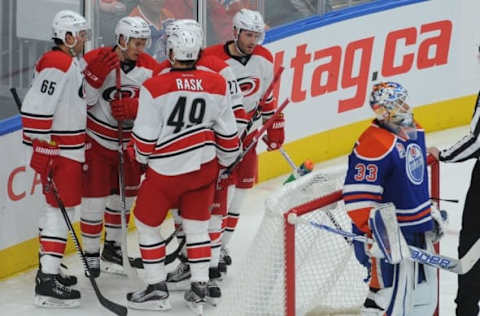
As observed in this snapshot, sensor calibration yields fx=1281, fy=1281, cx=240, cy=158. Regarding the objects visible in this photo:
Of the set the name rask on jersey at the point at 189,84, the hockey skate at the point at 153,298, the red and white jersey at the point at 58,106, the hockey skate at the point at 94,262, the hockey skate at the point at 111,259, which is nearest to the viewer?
the name rask on jersey at the point at 189,84

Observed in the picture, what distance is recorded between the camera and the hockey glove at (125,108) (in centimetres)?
568

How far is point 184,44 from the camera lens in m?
5.18

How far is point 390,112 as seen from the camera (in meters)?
4.46

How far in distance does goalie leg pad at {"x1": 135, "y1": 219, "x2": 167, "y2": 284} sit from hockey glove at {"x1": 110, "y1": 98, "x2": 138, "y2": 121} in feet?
1.87

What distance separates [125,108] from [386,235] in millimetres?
1738

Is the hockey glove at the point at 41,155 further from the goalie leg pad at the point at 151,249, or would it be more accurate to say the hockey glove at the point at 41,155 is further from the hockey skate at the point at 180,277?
the hockey skate at the point at 180,277

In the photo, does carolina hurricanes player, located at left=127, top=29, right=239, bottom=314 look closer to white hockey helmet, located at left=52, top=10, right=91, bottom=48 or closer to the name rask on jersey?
the name rask on jersey

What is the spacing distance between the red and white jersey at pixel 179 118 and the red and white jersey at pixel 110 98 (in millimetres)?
537

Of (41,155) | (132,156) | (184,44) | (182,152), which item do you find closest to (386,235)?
(182,152)

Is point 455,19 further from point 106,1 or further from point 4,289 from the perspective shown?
point 4,289

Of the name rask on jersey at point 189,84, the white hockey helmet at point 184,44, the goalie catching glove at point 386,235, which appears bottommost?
the goalie catching glove at point 386,235

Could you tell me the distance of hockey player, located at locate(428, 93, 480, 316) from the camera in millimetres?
4902

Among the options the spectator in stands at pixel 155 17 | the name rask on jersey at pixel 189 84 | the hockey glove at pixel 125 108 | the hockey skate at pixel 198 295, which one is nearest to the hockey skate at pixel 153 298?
the hockey skate at pixel 198 295

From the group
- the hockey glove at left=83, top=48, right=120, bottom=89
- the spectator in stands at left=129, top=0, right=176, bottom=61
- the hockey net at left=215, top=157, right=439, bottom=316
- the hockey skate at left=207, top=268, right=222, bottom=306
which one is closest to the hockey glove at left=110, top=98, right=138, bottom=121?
the hockey glove at left=83, top=48, right=120, bottom=89
